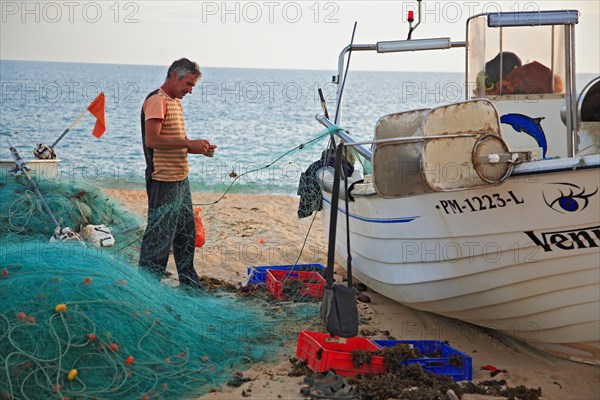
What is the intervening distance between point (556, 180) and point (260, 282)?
3252 millimetres

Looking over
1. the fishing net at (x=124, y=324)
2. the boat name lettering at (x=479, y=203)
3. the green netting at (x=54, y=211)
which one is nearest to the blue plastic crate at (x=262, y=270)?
the fishing net at (x=124, y=324)

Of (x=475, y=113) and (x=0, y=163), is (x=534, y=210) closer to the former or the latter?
(x=475, y=113)

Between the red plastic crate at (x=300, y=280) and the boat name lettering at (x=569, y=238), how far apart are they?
214 centimetres

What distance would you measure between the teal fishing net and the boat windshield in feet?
7.68

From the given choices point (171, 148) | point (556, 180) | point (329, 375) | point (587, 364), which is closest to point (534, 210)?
point (556, 180)

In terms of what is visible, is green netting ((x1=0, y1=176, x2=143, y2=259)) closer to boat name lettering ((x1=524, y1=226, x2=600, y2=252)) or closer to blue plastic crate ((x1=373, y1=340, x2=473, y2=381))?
blue plastic crate ((x1=373, y1=340, x2=473, y2=381))

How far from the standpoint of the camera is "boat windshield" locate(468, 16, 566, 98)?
649 cm

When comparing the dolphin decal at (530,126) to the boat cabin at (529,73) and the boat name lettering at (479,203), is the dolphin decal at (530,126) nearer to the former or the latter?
the boat cabin at (529,73)

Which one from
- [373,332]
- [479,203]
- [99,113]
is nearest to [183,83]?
[99,113]

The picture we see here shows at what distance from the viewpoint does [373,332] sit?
639 cm

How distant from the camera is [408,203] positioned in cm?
587

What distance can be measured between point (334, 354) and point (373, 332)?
1274mm

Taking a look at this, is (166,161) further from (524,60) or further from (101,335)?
(524,60)

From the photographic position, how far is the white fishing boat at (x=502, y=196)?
512 centimetres
